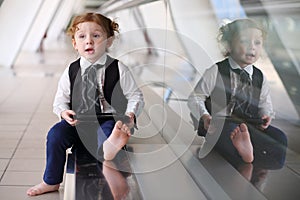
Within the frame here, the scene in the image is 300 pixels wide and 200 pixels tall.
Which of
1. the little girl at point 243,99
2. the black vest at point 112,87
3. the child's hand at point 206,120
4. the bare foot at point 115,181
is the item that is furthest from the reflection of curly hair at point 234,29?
the bare foot at point 115,181

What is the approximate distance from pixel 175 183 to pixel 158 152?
539 mm

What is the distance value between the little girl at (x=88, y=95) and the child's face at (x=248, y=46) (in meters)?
0.58

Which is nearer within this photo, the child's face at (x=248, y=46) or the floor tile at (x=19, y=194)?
the child's face at (x=248, y=46)

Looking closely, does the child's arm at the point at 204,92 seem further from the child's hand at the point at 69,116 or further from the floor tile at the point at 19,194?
the floor tile at the point at 19,194

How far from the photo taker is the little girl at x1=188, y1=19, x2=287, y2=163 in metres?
2.42

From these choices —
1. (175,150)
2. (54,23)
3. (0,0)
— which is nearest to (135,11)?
(0,0)

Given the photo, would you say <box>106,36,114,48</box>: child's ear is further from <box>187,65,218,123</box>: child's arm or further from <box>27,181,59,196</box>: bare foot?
<box>27,181,59,196</box>: bare foot

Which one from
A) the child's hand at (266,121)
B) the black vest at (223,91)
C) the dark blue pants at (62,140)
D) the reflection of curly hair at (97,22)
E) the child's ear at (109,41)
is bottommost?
the dark blue pants at (62,140)

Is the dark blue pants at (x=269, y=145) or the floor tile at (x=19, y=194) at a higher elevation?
the dark blue pants at (x=269, y=145)

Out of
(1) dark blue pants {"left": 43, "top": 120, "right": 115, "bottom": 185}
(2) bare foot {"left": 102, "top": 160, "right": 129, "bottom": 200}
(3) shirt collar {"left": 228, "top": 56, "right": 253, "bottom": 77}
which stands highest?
(3) shirt collar {"left": 228, "top": 56, "right": 253, "bottom": 77}

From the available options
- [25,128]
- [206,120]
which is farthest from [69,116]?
[25,128]

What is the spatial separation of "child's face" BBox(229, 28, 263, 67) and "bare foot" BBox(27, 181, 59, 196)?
1.19m

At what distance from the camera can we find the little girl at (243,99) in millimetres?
2422

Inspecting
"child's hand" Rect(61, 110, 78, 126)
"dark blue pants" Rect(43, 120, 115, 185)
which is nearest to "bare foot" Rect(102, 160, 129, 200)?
"dark blue pants" Rect(43, 120, 115, 185)
